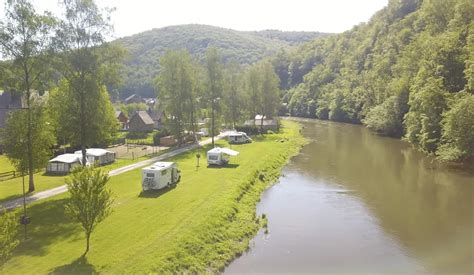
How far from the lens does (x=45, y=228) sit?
27906 millimetres

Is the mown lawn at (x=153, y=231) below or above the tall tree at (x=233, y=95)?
below

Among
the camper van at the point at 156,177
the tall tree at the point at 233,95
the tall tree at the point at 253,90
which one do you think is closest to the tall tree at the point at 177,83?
the tall tree at the point at 233,95

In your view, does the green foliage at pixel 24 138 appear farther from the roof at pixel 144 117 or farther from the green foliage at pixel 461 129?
the roof at pixel 144 117

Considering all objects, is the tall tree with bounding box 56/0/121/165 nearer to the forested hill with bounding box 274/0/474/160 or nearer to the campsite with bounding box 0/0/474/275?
the campsite with bounding box 0/0/474/275

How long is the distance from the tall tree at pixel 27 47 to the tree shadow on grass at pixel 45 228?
5.41 m

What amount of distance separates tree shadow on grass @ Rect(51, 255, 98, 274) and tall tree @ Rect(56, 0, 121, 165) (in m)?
16.4

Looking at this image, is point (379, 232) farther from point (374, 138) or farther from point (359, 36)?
point (359, 36)

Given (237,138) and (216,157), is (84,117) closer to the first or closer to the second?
(216,157)

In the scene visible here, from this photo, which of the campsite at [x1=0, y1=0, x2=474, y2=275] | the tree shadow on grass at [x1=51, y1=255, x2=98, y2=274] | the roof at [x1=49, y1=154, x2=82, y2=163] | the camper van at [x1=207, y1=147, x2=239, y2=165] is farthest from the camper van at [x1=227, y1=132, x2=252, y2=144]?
the tree shadow on grass at [x1=51, y1=255, x2=98, y2=274]

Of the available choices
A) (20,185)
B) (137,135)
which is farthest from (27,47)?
(137,135)

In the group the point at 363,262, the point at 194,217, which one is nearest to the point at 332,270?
the point at 363,262

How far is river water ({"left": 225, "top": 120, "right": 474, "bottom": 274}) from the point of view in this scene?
81.8ft

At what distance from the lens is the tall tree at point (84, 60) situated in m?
37.7

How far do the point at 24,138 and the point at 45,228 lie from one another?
11.9 meters
